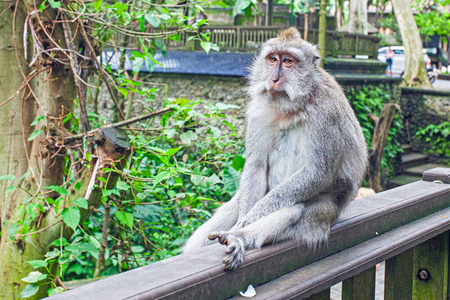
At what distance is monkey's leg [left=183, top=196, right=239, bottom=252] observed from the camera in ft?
8.63

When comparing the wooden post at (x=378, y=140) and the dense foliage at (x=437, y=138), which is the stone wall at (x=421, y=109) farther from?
the wooden post at (x=378, y=140)

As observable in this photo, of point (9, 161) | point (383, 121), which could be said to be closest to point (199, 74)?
point (383, 121)

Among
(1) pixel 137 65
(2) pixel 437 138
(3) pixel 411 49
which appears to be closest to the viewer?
(1) pixel 137 65

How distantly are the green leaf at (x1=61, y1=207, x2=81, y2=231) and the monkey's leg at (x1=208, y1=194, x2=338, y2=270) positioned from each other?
30.9 inches

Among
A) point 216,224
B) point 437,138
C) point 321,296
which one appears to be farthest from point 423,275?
point 437,138

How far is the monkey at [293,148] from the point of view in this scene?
2.46 meters

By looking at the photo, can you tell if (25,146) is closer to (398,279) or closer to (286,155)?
(286,155)

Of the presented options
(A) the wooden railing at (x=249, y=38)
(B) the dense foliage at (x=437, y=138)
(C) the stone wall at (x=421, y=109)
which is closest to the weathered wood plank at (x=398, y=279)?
(A) the wooden railing at (x=249, y=38)

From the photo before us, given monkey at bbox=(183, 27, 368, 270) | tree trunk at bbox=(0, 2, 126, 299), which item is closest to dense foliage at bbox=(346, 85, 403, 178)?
monkey at bbox=(183, 27, 368, 270)

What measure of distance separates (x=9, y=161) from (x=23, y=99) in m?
0.43

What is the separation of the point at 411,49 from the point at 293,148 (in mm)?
13812

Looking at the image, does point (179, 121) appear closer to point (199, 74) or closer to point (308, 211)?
point (308, 211)

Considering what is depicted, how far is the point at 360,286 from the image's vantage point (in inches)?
73.5

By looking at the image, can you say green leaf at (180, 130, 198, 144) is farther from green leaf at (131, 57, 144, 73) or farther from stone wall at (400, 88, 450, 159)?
stone wall at (400, 88, 450, 159)
